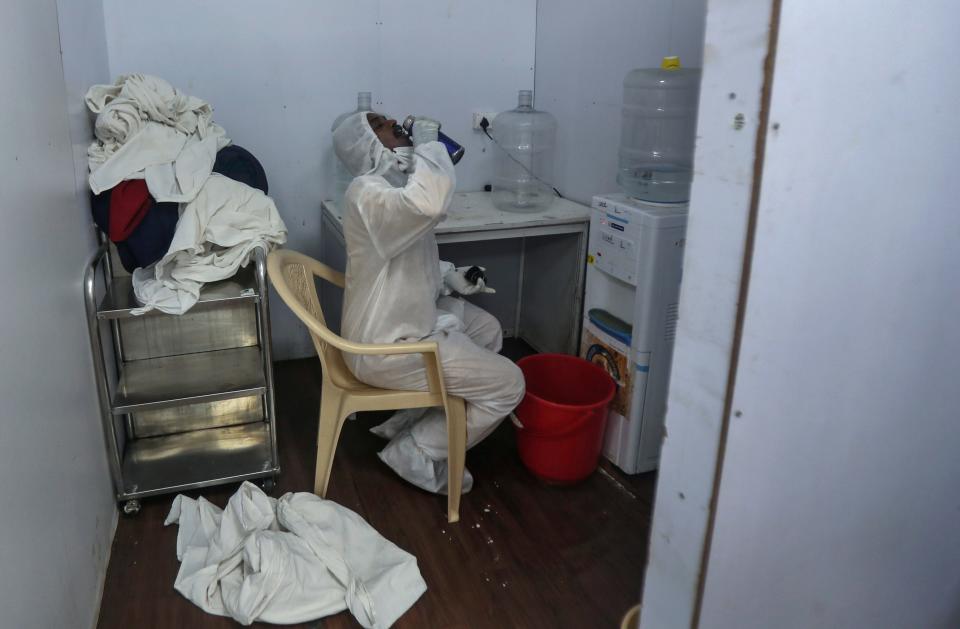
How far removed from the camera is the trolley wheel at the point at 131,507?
205 cm

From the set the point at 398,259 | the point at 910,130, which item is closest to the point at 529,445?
the point at 398,259

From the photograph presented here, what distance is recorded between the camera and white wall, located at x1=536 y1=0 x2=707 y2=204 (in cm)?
229

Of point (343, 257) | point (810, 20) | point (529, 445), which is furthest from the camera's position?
point (343, 257)

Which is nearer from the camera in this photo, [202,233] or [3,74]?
[3,74]

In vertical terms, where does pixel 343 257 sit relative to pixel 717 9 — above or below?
below

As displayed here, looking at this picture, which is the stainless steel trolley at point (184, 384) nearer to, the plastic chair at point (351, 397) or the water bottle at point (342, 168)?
the plastic chair at point (351, 397)

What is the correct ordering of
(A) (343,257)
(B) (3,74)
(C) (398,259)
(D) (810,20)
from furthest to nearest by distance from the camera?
(A) (343,257), (C) (398,259), (B) (3,74), (D) (810,20)

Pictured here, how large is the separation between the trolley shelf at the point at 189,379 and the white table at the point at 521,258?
604mm

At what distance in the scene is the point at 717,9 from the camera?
0.84 meters

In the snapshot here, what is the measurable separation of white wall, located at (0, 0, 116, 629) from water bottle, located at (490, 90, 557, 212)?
1.67m

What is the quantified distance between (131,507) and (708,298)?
1808 millimetres

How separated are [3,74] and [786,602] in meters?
1.67

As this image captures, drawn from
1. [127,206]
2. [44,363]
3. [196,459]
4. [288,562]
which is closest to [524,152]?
[127,206]

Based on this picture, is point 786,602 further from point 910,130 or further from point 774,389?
point 910,130
